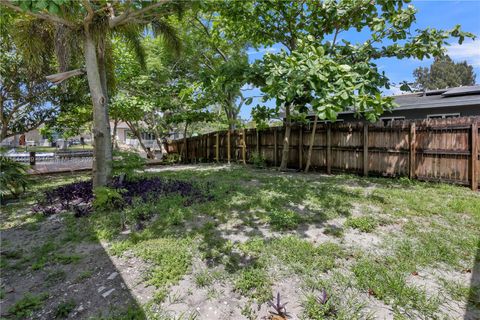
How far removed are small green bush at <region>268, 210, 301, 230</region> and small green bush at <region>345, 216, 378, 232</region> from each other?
72cm

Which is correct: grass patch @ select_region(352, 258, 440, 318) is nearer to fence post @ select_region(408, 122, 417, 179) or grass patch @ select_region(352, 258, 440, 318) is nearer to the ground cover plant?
the ground cover plant

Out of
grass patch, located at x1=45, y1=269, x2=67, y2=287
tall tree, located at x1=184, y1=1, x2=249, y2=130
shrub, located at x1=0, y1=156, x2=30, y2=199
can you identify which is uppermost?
tall tree, located at x1=184, y1=1, x2=249, y2=130

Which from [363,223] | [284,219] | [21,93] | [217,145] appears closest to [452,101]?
[363,223]

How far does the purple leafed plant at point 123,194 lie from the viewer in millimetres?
4699

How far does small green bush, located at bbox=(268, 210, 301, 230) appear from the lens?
→ 3689mm

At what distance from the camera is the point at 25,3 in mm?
2811

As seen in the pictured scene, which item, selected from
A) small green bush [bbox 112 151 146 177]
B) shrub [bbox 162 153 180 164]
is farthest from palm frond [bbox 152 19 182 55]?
shrub [bbox 162 153 180 164]

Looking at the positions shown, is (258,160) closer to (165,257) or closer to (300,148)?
(300,148)

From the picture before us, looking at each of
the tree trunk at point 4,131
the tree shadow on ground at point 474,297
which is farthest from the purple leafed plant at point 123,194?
the tree trunk at point 4,131

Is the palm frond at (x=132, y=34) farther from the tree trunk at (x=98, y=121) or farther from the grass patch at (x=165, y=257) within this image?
the grass patch at (x=165, y=257)

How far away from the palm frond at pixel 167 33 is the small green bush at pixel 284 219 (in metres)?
5.32

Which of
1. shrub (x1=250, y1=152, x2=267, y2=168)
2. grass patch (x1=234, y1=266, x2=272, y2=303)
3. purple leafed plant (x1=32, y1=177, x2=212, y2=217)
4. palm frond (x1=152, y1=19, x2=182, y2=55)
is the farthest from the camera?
shrub (x1=250, y1=152, x2=267, y2=168)

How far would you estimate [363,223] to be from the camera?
370 centimetres

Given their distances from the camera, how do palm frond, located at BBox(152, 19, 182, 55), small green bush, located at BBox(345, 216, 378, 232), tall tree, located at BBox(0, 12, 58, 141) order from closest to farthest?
1. small green bush, located at BBox(345, 216, 378, 232)
2. palm frond, located at BBox(152, 19, 182, 55)
3. tall tree, located at BBox(0, 12, 58, 141)
